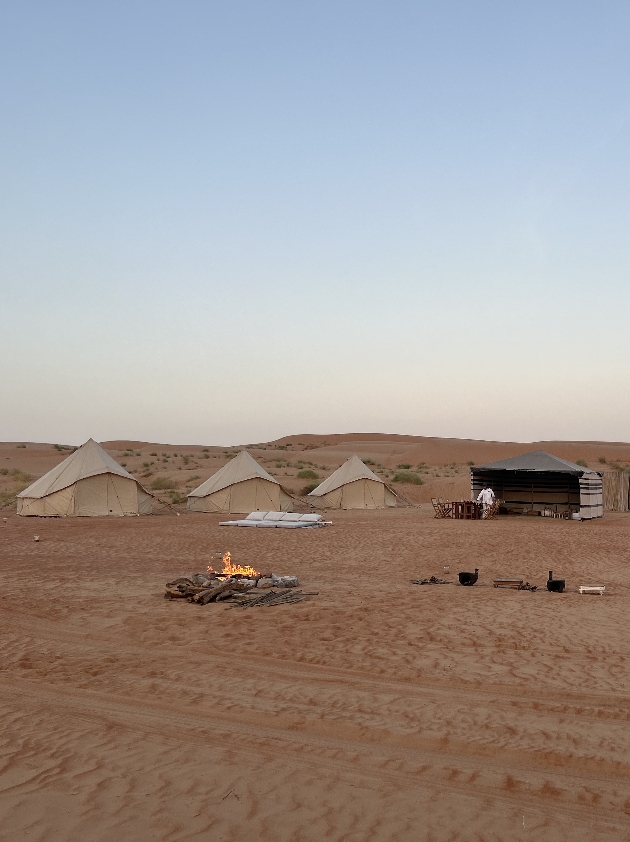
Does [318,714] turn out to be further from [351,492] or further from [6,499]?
[6,499]

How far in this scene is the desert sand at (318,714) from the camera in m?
4.54

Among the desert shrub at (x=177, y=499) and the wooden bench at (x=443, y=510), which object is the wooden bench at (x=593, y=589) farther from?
the desert shrub at (x=177, y=499)

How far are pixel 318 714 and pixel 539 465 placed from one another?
21.6 metres

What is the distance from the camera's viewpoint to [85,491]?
1029 inches

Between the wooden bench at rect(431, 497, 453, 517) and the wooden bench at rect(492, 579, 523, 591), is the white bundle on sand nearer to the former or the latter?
the wooden bench at rect(431, 497, 453, 517)

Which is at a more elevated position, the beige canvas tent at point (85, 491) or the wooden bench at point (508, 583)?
the beige canvas tent at point (85, 491)

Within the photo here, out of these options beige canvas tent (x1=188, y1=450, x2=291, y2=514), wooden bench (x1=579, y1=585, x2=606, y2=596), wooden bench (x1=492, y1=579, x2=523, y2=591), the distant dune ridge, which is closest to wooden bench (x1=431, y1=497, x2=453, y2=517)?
beige canvas tent (x1=188, y1=450, x2=291, y2=514)

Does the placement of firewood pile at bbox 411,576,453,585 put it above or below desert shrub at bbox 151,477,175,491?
below

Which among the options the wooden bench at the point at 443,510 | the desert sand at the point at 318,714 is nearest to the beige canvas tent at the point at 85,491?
the wooden bench at the point at 443,510

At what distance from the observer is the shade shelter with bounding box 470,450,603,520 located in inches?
1030

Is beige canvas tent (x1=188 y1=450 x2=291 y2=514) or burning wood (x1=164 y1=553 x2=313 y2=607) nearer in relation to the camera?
burning wood (x1=164 y1=553 x2=313 y2=607)

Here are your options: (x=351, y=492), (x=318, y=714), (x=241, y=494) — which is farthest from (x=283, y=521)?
(x=318, y=714)

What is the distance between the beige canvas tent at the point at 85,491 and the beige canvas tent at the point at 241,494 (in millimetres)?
2388

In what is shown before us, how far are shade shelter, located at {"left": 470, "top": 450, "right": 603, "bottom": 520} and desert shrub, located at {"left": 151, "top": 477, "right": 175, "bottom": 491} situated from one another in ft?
60.2
